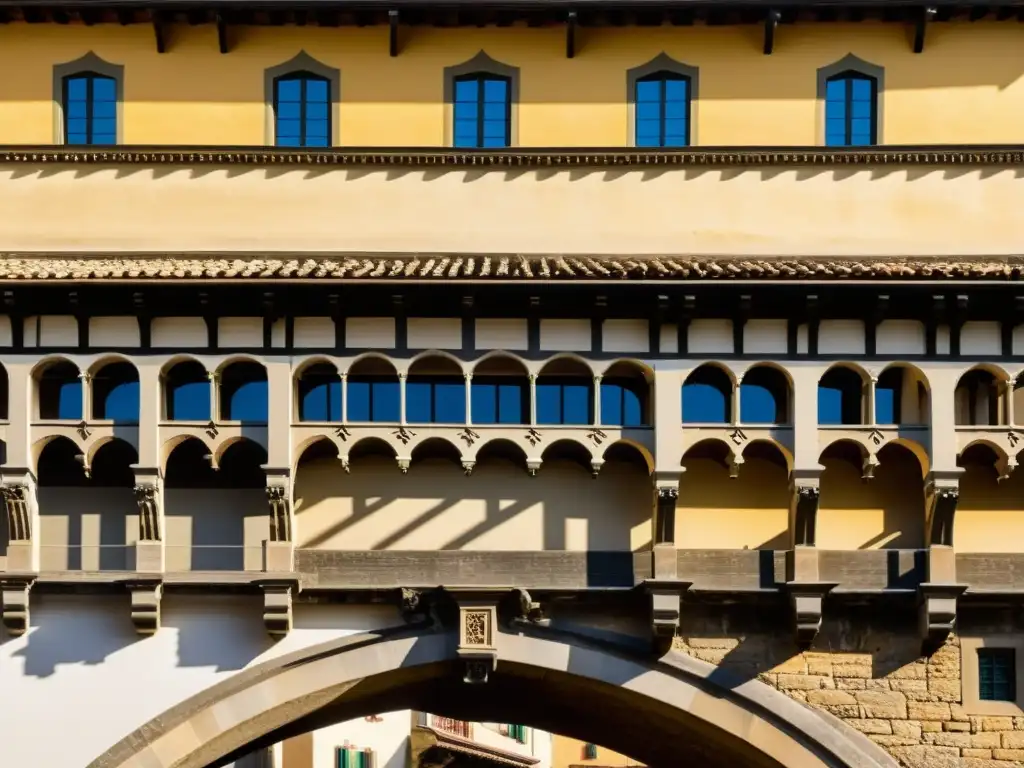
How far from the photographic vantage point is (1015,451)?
23.9m

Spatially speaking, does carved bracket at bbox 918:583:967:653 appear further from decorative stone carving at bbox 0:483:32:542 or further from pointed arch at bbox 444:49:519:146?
decorative stone carving at bbox 0:483:32:542

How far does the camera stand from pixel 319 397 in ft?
81.5

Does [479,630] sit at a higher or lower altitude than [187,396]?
lower

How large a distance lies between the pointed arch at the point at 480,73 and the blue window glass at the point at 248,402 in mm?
4656

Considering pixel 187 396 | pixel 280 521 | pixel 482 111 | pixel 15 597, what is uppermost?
pixel 482 111

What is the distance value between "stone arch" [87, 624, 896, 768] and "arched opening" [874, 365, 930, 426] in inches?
126

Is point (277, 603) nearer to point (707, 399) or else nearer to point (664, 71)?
point (707, 399)

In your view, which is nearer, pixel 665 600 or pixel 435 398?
pixel 665 600

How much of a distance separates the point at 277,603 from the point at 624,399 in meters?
4.24

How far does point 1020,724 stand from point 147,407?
9.52 meters

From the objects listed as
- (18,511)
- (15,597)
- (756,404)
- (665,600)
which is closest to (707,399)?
(756,404)

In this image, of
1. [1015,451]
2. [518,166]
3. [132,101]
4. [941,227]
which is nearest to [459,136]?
[518,166]

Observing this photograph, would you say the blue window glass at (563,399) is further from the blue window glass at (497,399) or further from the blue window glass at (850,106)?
the blue window glass at (850,106)

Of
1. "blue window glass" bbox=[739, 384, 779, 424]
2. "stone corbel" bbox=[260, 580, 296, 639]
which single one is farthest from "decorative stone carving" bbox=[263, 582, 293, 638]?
"blue window glass" bbox=[739, 384, 779, 424]
